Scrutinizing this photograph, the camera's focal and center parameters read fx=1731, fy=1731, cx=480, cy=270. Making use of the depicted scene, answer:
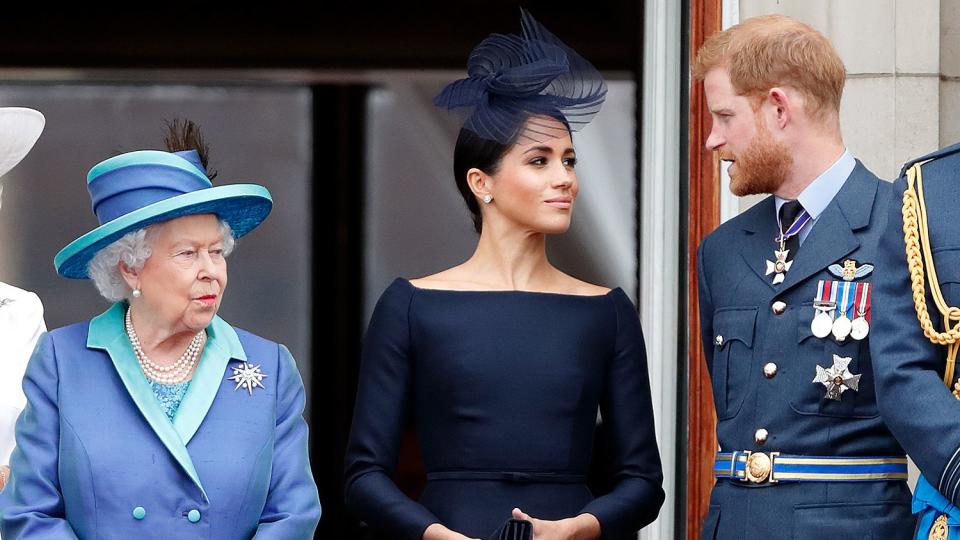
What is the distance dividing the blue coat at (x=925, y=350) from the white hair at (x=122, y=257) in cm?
138

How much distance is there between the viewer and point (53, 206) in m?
8.34

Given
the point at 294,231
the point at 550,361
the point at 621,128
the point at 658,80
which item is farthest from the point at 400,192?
the point at 550,361

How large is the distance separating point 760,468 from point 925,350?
55 cm

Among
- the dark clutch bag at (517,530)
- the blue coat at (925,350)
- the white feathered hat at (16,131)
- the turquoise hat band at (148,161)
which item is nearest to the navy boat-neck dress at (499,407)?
the dark clutch bag at (517,530)

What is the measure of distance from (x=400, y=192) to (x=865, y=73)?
3.83 m

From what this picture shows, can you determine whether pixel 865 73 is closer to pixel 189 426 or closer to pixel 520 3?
pixel 189 426

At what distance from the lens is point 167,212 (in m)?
3.54

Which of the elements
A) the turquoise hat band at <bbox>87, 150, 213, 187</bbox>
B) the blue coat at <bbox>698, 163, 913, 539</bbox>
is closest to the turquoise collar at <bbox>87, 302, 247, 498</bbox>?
the turquoise hat band at <bbox>87, 150, 213, 187</bbox>

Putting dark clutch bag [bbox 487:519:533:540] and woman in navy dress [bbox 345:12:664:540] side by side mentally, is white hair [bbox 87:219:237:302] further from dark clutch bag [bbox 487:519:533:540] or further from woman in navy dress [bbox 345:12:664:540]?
dark clutch bag [bbox 487:519:533:540]

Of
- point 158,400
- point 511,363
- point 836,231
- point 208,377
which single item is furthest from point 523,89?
point 158,400

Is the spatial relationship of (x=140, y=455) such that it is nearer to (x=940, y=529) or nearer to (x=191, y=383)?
(x=191, y=383)

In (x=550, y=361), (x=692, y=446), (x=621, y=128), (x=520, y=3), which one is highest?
(x=520, y=3)

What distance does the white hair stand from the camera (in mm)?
3604

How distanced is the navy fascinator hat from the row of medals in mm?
711
